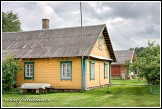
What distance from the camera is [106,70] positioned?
26891mm

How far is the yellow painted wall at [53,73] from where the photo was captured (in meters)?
20.6

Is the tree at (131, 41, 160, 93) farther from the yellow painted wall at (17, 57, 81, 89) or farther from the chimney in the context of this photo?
the chimney

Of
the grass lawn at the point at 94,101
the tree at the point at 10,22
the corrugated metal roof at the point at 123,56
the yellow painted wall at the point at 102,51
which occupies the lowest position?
the grass lawn at the point at 94,101

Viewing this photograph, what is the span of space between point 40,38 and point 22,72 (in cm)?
360

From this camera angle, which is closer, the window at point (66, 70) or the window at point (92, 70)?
the window at point (66, 70)

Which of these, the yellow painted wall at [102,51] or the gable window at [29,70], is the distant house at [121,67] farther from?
the gable window at [29,70]

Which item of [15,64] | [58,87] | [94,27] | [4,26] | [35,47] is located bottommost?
[58,87]

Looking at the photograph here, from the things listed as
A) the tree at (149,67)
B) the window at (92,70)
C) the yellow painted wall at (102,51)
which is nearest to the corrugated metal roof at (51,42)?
the yellow painted wall at (102,51)

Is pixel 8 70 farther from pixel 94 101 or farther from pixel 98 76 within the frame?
pixel 94 101

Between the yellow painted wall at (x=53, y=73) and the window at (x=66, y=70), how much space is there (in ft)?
0.77

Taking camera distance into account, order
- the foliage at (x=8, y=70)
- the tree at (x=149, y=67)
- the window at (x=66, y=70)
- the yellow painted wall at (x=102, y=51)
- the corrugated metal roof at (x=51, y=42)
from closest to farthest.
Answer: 1. the tree at (x=149, y=67)
2. the foliage at (x=8, y=70)
3. the window at (x=66, y=70)
4. the corrugated metal roof at (x=51, y=42)
5. the yellow painted wall at (x=102, y=51)

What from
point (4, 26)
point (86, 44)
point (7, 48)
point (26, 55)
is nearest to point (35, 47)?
point (26, 55)

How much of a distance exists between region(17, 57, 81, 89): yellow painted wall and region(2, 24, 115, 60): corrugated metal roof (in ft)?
1.72

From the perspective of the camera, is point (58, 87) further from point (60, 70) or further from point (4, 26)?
point (4, 26)
